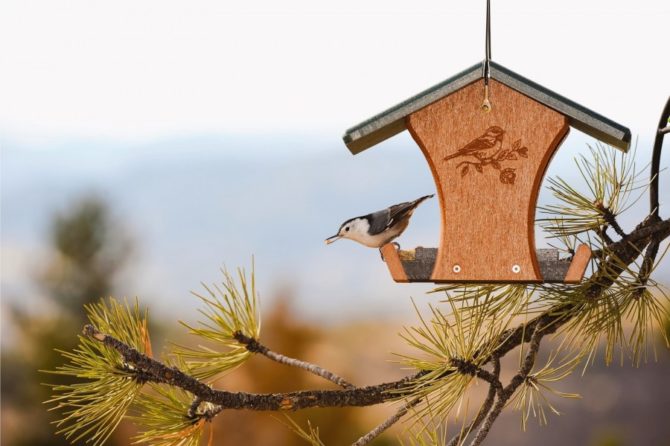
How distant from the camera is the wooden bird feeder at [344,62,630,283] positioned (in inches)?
25.6

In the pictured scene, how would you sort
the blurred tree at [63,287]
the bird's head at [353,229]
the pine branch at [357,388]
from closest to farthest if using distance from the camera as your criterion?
the pine branch at [357,388] < the bird's head at [353,229] < the blurred tree at [63,287]

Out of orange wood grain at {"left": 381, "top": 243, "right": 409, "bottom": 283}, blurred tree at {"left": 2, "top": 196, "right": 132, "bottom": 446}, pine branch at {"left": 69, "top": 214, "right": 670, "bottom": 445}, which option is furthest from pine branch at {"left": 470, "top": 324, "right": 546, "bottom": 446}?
blurred tree at {"left": 2, "top": 196, "right": 132, "bottom": 446}

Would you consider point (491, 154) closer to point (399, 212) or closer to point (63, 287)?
point (399, 212)

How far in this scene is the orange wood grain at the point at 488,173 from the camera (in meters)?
0.65

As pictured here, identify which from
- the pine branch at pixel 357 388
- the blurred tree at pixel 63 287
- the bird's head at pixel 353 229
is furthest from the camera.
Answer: the blurred tree at pixel 63 287

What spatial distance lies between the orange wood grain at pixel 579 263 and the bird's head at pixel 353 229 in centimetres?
18

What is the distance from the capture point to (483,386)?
2.66 metres

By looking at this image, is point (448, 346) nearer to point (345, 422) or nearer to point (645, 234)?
point (645, 234)

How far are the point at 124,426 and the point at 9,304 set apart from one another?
558mm

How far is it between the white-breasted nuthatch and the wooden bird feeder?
0.02m

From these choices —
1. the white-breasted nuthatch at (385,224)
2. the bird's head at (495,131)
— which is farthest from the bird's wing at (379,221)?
the bird's head at (495,131)

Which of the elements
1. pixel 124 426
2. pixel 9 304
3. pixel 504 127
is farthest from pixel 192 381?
pixel 9 304

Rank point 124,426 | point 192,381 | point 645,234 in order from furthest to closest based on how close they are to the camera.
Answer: point 124,426
point 645,234
point 192,381

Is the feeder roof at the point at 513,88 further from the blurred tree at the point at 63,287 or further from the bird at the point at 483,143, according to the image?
the blurred tree at the point at 63,287
